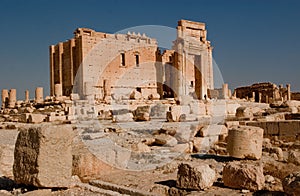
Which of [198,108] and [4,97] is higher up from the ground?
[4,97]

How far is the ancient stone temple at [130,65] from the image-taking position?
80.9 ft

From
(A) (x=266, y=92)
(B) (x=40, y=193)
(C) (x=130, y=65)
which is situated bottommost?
(B) (x=40, y=193)

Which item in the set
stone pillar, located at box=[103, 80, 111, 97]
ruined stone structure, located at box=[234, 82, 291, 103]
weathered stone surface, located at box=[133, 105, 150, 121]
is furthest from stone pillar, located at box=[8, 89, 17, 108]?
ruined stone structure, located at box=[234, 82, 291, 103]

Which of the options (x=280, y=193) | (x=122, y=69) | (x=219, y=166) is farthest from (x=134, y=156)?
(x=122, y=69)

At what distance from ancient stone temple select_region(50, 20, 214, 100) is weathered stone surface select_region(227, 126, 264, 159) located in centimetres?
1613

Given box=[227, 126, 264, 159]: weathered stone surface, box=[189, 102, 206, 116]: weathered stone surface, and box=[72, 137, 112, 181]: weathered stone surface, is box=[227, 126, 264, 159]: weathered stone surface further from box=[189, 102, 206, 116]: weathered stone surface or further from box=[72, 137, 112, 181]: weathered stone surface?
box=[189, 102, 206, 116]: weathered stone surface

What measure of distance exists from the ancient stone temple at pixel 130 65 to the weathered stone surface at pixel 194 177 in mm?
17841

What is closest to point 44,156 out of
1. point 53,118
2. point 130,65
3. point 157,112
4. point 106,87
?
point 53,118

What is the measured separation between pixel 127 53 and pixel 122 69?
1.50m

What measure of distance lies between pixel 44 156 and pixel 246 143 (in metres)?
4.40

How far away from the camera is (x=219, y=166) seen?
6789 millimetres

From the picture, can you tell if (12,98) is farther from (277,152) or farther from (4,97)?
(277,152)

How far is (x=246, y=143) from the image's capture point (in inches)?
279

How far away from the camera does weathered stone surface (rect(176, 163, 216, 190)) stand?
4.92 metres
